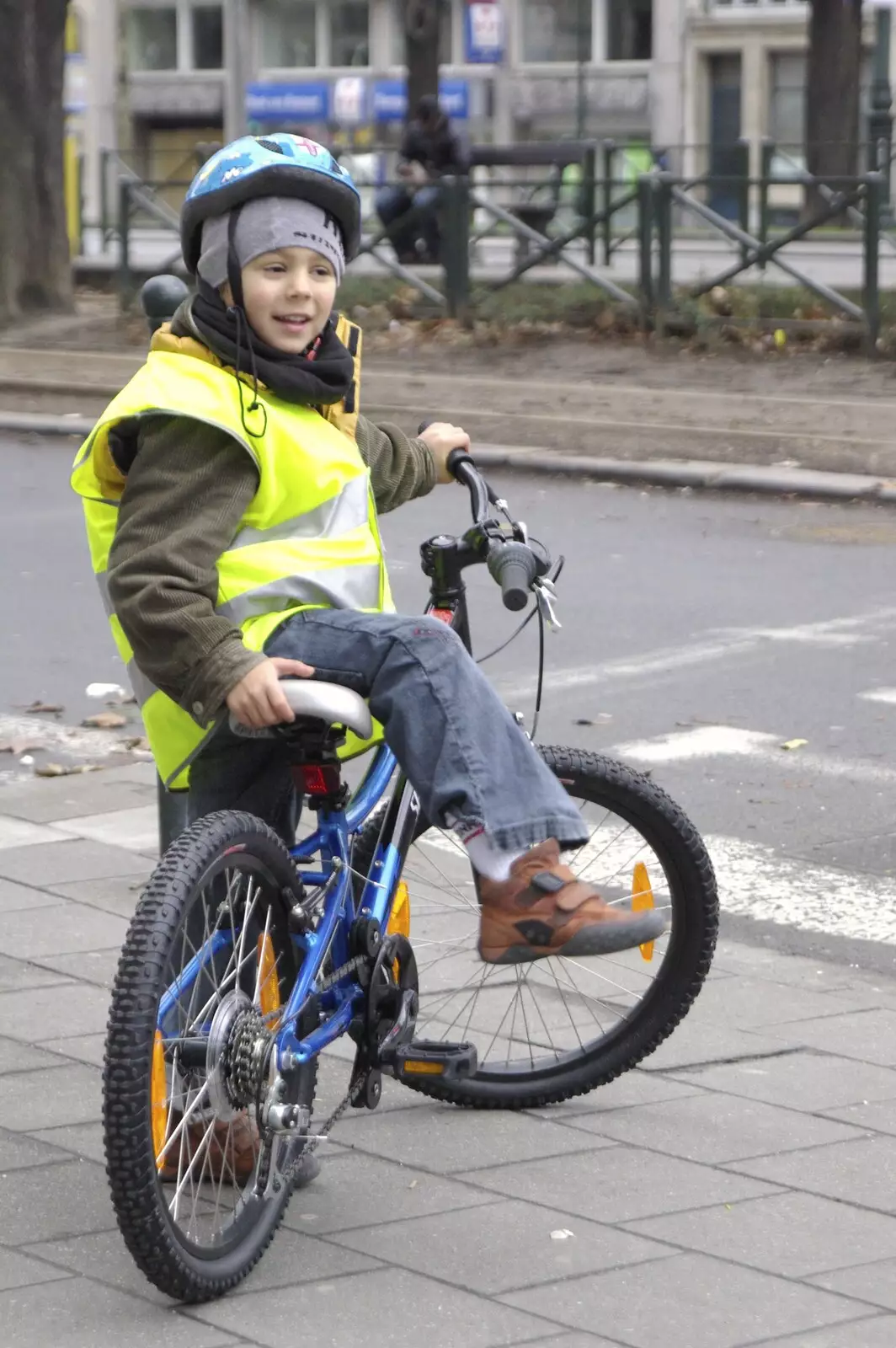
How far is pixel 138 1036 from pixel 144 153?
76.0 feet

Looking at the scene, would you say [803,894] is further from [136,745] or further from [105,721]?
[105,721]

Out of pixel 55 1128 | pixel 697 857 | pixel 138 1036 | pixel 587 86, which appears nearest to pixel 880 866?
pixel 697 857

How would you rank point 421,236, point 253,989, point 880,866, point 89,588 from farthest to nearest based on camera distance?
point 421,236, point 89,588, point 880,866, point 253,989

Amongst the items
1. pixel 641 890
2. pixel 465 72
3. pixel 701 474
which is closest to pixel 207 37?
pixel 465 72

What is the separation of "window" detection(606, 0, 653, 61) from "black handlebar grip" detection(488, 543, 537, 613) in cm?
4980

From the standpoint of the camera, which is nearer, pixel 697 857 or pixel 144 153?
pixel 697 857

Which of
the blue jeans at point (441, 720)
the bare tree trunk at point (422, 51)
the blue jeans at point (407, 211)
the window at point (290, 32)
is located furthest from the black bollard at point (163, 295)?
the window at point (290, 32)

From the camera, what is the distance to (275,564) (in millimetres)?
3514

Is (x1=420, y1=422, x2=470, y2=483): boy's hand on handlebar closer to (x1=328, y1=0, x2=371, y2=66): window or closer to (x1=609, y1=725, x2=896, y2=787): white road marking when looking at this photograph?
(x1=609, y1=725, x2=896, y2=787): white road marking

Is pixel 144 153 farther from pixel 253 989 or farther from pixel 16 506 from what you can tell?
pixel 253 989

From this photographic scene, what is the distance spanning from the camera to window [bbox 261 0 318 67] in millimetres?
55500

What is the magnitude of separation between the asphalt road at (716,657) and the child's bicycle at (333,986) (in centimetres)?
123

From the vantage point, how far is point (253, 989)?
3461 millimetres

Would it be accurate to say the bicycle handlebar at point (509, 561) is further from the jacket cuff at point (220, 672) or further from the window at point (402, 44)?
the window at point (402, 44)
